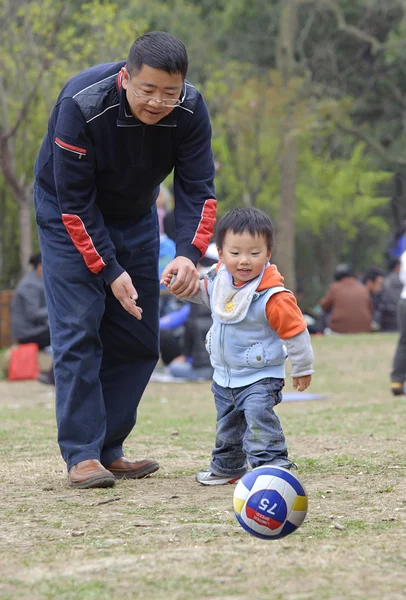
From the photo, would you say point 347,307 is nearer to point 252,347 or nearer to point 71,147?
point 252,347

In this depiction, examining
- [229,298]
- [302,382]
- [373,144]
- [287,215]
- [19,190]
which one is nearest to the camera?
[302,382]

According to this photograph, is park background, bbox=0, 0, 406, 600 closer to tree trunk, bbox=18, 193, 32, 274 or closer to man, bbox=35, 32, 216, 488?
tree trunk, bbox=18, 193, 32, 274

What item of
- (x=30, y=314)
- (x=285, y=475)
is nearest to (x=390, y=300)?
(x=30, y=314)

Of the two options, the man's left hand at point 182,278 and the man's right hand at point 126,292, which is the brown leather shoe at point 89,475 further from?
the man's left hand at point 182,278

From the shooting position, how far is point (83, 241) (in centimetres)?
482

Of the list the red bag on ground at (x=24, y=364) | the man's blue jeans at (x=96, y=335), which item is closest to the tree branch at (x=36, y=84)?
the red bag on ground at (x=24, y=364)

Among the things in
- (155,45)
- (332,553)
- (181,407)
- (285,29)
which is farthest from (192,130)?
(285,29)

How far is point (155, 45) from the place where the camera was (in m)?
4.48

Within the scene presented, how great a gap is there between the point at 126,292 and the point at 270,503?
1.47 metres

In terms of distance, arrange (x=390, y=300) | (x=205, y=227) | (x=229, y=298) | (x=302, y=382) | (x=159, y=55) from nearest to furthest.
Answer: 1. (x=159, y=55)
2. (x=302, y=382)
3. (x=229, y=298)
4. (x=205, y=227)
5. (x=390, y=300)

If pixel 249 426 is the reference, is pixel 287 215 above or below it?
above

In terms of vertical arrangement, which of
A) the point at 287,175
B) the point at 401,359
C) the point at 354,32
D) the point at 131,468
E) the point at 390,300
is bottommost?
the point at 390,300

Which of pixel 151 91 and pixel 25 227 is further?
pixel 25 227

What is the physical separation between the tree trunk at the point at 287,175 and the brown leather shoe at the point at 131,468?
812 inches
